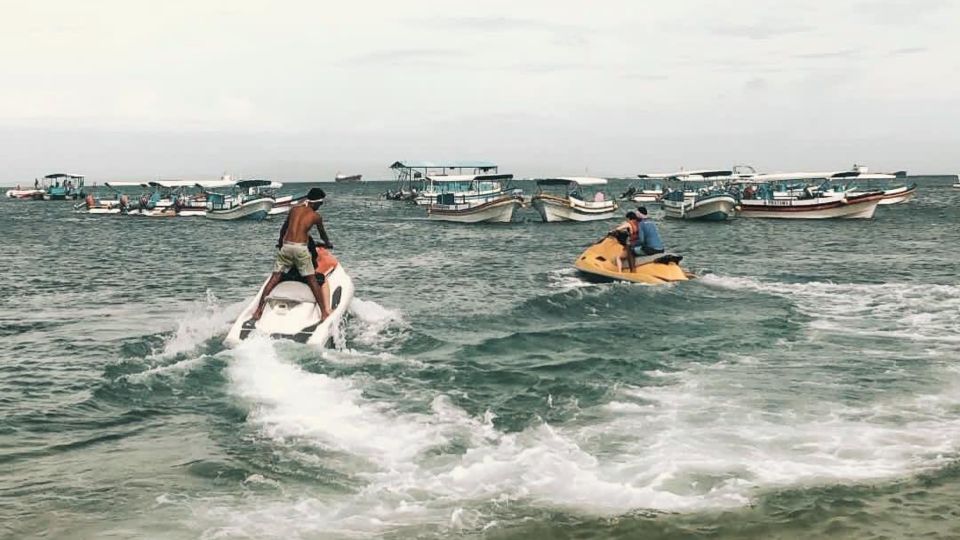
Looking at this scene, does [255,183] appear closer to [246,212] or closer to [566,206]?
[246,212]

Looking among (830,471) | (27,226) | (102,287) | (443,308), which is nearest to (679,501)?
(830,471)

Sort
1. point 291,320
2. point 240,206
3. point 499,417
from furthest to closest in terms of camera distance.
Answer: point 240,206, point 291,320, point 499,417

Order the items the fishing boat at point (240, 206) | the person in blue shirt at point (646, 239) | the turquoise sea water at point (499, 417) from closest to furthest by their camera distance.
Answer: the turquoise sea water at point (499, 417), the person in blue shirt at point (646, 239), the fishing boat at point (240, 206)

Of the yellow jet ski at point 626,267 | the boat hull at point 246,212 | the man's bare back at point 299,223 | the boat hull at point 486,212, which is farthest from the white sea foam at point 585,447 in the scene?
the boat hull at point 246,212

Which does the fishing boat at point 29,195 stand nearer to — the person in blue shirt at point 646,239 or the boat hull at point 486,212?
the boat hull at point 486,212

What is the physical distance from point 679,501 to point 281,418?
4.81 metres

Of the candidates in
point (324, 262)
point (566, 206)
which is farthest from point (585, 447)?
point (566, 206)

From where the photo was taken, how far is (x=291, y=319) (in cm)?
1208

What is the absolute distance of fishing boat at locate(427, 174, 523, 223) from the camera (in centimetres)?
5131

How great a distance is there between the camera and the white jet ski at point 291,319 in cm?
1180

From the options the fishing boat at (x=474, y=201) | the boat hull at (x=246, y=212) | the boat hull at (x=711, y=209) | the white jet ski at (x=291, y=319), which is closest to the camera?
the white jet ski at (x=291, y=319)

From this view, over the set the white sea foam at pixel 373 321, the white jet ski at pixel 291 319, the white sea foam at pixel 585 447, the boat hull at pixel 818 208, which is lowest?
the white sea foam at pixel 585 447

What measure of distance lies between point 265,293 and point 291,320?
0.75 meters

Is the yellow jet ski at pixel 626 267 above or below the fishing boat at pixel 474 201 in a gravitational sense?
below
